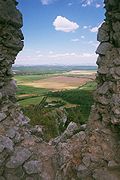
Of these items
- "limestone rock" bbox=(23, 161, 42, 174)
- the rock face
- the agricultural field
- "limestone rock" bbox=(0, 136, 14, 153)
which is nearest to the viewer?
the rock face

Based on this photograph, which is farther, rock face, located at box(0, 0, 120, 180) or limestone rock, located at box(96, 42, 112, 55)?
limestone rock, located at box(96, 42, 112, 55)

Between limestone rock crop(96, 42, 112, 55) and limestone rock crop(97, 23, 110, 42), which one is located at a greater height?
limestone rock crop(97, 23, 110, 42)

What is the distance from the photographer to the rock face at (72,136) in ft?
35.3

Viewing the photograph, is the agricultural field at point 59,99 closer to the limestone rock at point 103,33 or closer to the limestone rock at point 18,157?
the limestone rock at point 18,157

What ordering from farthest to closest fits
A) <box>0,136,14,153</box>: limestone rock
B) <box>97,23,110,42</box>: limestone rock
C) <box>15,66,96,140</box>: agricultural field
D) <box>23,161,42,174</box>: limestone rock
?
<box>15,66,96,140</box>: agricultural field
<box>97,23,110,42</box>: limestone rock
<box>0,136,14,153</box>: limestone rock
<box>23,161,42,174</box>: limestone rock

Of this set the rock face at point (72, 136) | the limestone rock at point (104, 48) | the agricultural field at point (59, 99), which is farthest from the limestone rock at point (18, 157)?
the agricultural field at point (59, 99)

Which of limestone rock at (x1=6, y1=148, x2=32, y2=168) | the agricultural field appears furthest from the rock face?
the agricultural field

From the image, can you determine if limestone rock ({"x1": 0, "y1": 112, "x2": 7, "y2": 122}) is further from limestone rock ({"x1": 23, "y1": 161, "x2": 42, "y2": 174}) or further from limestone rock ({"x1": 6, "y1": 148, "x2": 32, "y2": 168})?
limestone rock ({"x1": 23, "y1": 161, "x2": 42, "y2": 174})

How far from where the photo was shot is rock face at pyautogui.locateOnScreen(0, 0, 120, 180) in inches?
424

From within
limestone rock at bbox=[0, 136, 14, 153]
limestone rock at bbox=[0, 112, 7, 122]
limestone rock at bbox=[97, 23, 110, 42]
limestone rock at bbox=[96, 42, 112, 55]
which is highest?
limestone rock at bbox=[97, 23, 110, 42]

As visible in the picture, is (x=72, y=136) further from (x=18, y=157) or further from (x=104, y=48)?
(x=104, y=48)

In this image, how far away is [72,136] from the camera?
12.4m

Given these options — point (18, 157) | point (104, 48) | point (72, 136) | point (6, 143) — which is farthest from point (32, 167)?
point (104, 48)

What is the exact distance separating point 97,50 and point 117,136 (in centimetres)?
327
